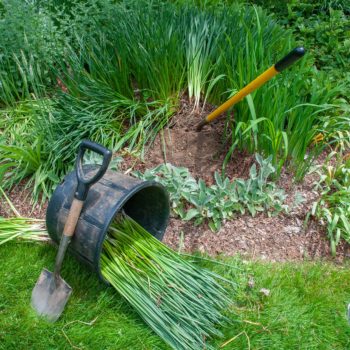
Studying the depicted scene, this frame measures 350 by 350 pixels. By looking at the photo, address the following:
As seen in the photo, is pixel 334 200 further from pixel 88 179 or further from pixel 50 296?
pixel 50 296

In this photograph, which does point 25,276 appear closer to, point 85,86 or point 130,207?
point 130,207

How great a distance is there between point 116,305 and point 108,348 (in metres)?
0.23

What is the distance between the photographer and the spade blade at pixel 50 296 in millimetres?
2059

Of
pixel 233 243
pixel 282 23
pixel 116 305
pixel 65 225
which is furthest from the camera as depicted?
pixel 282 23

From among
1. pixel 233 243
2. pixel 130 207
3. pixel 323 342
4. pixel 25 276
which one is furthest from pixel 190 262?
pixel 25 276

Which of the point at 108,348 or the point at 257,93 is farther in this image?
the point at 257,93

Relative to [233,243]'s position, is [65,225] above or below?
above

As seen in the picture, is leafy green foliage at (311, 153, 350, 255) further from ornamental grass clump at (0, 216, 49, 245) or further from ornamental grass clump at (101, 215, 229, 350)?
ornamental grass clump at (0, 216, 49, 245)

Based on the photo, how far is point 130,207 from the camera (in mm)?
2539

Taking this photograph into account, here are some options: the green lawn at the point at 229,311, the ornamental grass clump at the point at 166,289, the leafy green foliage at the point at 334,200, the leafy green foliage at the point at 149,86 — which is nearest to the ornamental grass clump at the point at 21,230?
the green lawn at the point at 229,311

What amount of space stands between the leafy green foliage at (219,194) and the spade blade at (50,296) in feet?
2.47

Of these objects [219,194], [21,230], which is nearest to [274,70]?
[219,194]

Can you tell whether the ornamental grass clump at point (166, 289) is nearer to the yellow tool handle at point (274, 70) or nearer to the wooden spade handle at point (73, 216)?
the wooden spade handle at point (73, 216)

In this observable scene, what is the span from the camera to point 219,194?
2.40 metres
